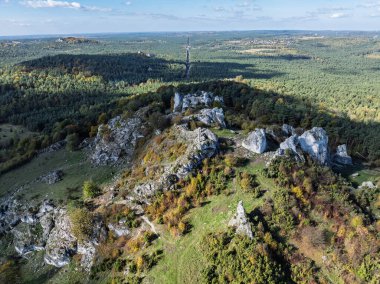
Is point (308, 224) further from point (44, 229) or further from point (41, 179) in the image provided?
point (41, 179)

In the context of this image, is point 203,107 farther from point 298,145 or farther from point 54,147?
→ point 54,147

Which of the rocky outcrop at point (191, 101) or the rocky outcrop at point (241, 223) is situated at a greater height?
the rocky outcrop at point (191, 101)

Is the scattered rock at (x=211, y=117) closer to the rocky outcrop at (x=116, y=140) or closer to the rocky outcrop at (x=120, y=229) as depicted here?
the rocky outcrop at (x=116, y=140)

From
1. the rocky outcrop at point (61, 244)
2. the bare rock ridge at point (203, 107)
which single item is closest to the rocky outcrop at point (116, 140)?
the bare rock ridge at point (203, 107)

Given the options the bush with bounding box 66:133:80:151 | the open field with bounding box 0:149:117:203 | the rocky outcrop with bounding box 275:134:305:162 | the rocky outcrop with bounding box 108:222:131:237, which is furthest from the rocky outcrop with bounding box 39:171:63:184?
the rocky outcrop with bounding box 275:134:305:162

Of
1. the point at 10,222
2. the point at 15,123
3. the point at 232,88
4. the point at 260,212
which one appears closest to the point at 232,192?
the point at 260,212
